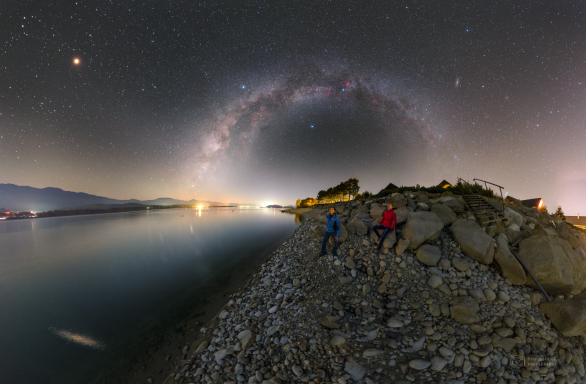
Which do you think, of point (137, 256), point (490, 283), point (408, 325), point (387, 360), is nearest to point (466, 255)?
point (490, 283)

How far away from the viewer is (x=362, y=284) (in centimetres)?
754

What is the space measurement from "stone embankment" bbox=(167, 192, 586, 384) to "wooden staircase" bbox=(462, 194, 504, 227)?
824 mm

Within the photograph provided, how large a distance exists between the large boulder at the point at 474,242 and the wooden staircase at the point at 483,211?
173cm

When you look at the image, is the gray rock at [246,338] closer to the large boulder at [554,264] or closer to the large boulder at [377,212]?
the large boulder at [377,212]

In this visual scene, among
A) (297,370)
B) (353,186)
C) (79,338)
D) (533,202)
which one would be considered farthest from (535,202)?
(79,338)

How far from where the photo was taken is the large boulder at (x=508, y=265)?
709cm

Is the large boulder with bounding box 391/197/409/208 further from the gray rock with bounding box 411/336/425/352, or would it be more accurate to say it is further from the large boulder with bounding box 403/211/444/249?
the gray rock with bounding box 411/336/425/352

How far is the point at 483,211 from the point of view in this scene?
34.9 feet

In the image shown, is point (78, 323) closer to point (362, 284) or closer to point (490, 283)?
point (362, 284)

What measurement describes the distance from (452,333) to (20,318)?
20273 mm

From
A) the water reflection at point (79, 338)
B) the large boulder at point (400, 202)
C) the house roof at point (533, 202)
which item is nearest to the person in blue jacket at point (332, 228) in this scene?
the large boulder at point (400, 202)

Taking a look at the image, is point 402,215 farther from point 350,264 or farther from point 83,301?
point 83,301

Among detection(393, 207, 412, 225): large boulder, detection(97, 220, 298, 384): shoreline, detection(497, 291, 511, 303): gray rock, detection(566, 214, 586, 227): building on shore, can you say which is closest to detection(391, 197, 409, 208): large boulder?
detection(393, 207, 412, 225): large boulder

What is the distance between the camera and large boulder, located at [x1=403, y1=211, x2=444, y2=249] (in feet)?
27.3
